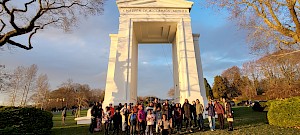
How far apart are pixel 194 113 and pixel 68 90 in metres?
57.5

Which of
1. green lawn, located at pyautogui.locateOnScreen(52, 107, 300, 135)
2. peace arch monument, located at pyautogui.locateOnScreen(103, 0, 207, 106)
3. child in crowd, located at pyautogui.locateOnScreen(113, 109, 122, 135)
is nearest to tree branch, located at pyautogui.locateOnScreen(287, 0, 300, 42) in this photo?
green lawn, located at pyautogui.locateOnScreen(52, 107, 300, 135)

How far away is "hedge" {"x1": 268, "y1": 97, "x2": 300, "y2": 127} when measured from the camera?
400 inches

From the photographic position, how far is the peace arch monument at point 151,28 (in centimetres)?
1692

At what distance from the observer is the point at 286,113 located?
10641 millimetres

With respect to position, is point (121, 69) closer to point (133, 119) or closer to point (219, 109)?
point (133, 119)

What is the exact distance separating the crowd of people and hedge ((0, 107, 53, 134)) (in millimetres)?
2541

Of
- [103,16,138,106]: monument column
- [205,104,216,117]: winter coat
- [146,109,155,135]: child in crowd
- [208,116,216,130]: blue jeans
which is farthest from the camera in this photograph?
[103,16,138,106]: monument column

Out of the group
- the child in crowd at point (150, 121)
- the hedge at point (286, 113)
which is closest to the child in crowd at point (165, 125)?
the child in crowd at point (150, 121)

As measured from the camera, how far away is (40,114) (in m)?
9.98

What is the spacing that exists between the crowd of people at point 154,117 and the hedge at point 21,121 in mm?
2541

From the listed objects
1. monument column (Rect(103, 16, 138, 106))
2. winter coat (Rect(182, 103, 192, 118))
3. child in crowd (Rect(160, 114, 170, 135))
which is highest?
monument column (Rect(103, 16, 138, 106))

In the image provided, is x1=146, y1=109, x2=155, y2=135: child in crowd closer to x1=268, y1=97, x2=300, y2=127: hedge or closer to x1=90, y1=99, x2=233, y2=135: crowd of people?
x1=90, y1=99, x2=233, y2=135: crowd of people

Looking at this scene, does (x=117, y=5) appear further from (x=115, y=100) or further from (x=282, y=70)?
(x=282, y=70)

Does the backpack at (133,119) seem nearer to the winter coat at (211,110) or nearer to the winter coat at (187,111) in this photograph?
the winter coat at (187,111)
